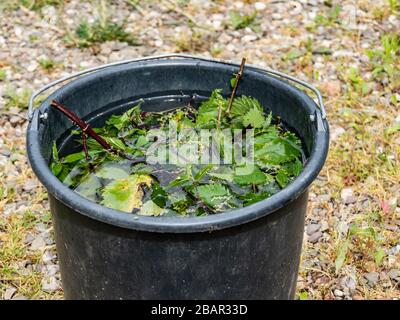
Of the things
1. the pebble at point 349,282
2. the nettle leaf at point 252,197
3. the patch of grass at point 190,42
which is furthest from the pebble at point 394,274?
the patch of grass at point 190,42

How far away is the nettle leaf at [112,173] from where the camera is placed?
2158 millimetres

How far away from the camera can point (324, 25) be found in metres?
4.52

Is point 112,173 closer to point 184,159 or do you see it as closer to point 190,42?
point 184,159

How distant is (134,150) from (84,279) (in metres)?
0.52

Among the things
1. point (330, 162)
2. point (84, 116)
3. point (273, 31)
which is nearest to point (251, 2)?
point (273, 31)

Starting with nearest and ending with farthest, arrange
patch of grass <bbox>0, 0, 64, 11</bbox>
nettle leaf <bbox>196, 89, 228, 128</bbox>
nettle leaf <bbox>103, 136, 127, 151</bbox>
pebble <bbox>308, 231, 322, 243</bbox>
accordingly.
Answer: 1. nettle leaf <bbox>103, 136, 127, 151</bbox>
2. nettle leaf <bbox>196, 89, 228, 128</bbox>
3. pebble <bbox>308, 231, 322, 243</bbox>
4. patch of grass <bbox>0, 0, 64, 11</bbox>

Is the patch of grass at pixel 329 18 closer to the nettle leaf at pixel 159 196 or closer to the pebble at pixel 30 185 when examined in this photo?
the pebble at pixel 30 185

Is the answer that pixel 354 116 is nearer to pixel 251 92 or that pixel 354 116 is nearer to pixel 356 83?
pixel 356 83

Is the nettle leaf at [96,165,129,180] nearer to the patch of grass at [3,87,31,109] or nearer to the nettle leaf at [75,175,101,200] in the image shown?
the nettle leaf at [75,175,101,200]

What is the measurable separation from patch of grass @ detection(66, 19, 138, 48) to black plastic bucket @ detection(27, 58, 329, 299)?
6.99 feet

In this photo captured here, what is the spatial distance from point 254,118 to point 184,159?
29 cm

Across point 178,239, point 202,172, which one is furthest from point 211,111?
point 178,239

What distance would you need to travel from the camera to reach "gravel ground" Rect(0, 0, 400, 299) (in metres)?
2.85

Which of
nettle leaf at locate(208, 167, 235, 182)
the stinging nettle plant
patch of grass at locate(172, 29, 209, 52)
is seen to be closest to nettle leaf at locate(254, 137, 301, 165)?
the stinging nettle plant
